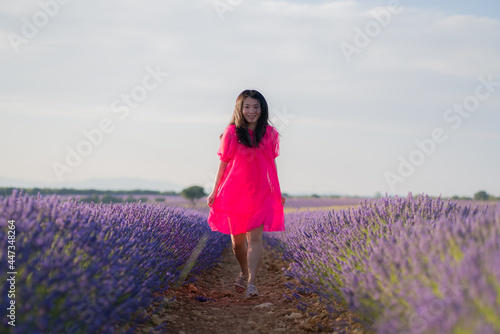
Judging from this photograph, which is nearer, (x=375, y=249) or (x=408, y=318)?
(x=408, y=318)

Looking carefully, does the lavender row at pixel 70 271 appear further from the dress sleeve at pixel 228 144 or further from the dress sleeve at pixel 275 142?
the dress sleeve at pixel 275 142

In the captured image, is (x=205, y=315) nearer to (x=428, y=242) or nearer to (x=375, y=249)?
(x=375, y=249)

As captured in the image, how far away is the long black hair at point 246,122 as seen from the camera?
4.07 metres

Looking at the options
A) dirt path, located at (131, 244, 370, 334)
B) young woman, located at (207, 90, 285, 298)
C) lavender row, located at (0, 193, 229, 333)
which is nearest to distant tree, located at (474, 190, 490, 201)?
dirt path, located at (131, 244, 370, 334)

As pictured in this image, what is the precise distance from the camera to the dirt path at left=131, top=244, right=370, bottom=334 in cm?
304

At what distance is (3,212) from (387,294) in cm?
200

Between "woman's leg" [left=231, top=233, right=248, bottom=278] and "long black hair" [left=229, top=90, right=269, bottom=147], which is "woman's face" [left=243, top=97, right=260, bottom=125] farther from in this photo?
"woman's leg" [left=231, top=233, right=248, bottom=278]

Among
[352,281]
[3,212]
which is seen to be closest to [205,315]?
[352,281]

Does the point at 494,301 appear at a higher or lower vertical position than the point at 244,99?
lower

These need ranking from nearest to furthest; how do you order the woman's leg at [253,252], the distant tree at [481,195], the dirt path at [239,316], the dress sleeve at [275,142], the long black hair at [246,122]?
the dirt path at [239,316] < the woman's leg at [253,252] < the long black hair at [246,122] < the dress sleeve at [275,142] < the distant tree at [481,195]

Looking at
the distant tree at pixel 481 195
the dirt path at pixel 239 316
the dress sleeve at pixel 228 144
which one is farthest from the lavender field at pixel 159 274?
the distant tree at pixel 481 195

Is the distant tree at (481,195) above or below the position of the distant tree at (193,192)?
above

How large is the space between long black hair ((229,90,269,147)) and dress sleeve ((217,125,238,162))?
6 centimetres

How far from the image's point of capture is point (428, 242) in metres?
→ 2.17
